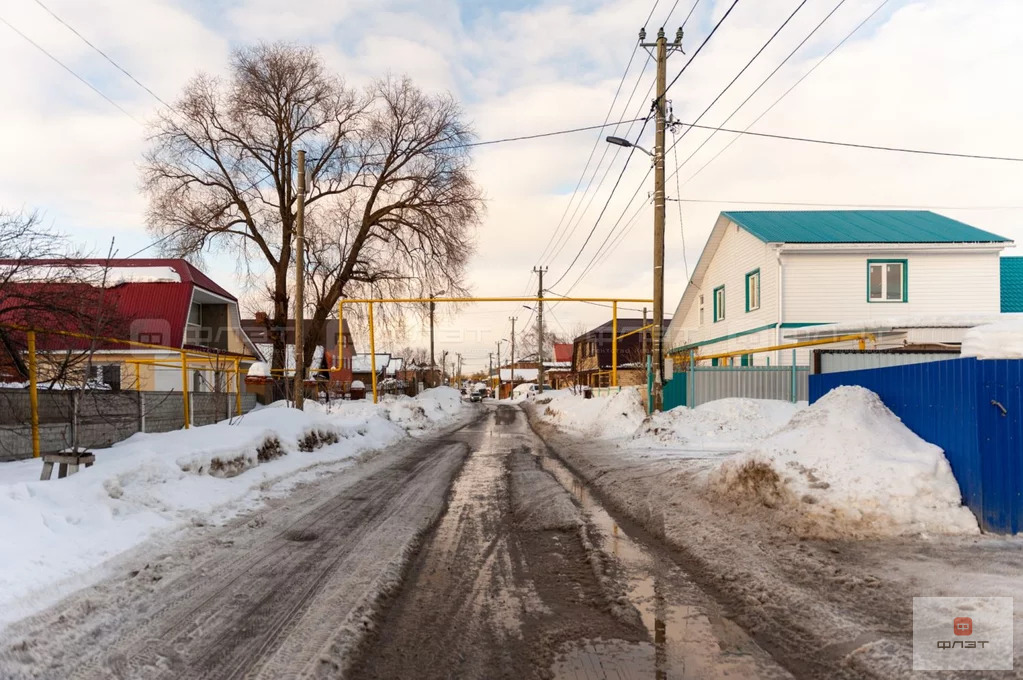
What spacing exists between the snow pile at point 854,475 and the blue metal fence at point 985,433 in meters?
0.17

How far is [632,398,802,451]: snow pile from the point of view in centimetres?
1578

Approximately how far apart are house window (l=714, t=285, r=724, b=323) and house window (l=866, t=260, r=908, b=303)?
20.4 feet

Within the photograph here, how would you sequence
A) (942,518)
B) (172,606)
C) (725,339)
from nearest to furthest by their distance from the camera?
(172,606), (942,518), (725,339)

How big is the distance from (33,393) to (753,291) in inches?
901

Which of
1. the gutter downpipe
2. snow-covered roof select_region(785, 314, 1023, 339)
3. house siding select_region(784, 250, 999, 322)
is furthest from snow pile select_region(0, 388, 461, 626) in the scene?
house siding select_region(784, 250, 999, 322)

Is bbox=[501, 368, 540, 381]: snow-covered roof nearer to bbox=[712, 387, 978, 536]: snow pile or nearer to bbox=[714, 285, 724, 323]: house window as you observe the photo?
bbox=[714, 285, 724, 323]: house window

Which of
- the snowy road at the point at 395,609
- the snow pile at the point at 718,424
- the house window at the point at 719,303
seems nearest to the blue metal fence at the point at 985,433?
the snowy road at the point at 395,609

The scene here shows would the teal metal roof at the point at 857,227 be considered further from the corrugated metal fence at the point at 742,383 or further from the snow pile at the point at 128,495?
the snow pile at the point at 128,495

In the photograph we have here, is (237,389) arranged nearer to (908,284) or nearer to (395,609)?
(395,609)

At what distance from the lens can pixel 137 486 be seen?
8148 millimetres

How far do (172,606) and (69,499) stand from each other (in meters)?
3.04

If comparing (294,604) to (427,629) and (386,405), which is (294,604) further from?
(386,405)

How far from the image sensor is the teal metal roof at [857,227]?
23.9m

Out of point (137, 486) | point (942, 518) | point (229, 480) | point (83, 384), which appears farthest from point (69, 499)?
point (942, 518)
